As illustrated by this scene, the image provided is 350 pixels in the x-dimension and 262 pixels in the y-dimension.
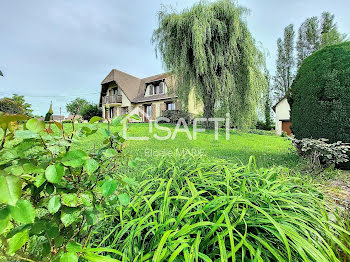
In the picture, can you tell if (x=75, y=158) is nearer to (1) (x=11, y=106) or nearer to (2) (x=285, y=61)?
(1) (x=11, y=106)

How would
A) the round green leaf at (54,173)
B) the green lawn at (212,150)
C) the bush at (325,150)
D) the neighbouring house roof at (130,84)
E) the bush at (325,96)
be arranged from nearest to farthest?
the round green leaf at (54,173), the bush at (325,150), the bush at (325,96), the green lawn at (212,150), the neighbouring house roof at (130,84)

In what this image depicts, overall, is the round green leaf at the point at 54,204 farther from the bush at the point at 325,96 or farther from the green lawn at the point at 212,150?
the bush at the point at 325,96

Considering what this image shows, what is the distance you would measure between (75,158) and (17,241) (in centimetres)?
29

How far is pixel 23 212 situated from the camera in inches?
19.3

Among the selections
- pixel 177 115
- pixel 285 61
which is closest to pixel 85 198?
pixel 177 115

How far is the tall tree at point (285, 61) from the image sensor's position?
25081 millimetres

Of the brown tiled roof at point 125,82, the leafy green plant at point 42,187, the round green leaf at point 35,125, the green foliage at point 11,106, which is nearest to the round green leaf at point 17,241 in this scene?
the leafy green plant at point 42,187

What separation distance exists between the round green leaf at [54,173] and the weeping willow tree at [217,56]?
961 centimetres

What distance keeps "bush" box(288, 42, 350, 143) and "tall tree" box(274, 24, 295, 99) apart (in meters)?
24.9

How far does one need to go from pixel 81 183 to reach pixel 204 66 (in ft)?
31.6

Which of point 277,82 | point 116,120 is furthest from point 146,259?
point 277,82

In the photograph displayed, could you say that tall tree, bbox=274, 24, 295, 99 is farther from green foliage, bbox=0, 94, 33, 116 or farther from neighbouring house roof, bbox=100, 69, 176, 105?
green foliage, bbox=0, 94, 33, 116

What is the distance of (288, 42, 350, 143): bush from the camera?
139 inches

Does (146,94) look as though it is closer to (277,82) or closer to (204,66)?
(204,66)
